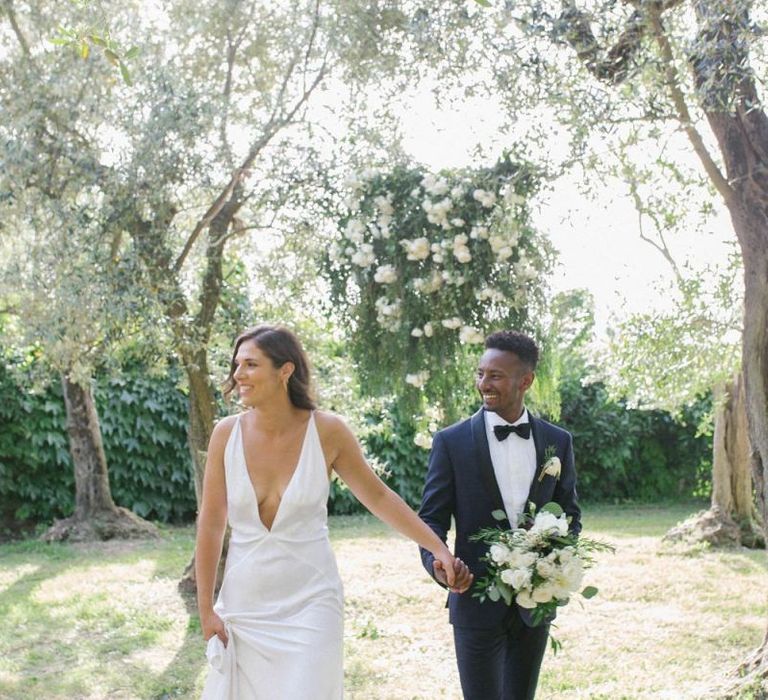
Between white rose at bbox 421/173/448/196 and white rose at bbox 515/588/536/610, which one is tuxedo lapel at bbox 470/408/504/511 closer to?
white rose at bbox 515/588/536/610

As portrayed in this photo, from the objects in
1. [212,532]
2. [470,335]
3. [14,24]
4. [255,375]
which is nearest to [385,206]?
[470,335]

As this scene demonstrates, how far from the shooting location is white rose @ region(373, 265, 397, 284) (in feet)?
19.4

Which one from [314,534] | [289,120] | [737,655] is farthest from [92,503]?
[314,534]

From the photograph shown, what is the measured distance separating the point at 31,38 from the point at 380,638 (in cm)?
591

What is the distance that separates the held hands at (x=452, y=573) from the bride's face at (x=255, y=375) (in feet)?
2.98

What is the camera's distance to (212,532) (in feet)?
13.2

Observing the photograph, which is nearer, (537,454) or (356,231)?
(537,454)

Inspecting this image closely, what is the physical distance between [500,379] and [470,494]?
47 cm

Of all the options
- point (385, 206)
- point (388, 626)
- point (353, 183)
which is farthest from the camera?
point (388, 626)

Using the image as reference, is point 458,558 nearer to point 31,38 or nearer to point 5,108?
point 5,108

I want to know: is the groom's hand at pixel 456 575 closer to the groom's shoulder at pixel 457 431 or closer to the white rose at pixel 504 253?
the groom's shoulder at pixel 457 431

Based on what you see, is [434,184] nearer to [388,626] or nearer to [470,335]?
[470,335]

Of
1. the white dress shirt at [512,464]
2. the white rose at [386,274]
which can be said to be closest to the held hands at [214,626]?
the white dress shirt at [512,464]

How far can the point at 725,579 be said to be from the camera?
32.8 feet
